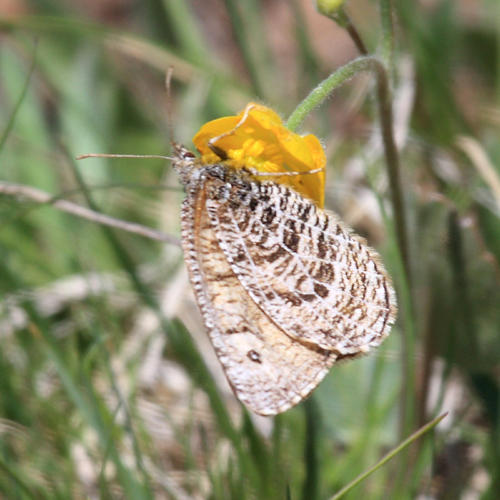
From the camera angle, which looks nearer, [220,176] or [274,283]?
[274,283]

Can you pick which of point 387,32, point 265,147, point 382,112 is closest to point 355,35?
point 387,32

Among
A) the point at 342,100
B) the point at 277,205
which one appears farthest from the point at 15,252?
the point at 342,100

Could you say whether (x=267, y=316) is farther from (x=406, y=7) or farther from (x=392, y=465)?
(x=406, y=7)

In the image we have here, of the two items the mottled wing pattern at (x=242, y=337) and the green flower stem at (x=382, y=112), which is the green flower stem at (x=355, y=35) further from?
the mottled wing pattern at (x=242, y=337)

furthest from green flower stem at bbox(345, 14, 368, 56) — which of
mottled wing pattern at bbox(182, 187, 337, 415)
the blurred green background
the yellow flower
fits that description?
mottled wing pattern at bbox(182, 187, 337, 415)

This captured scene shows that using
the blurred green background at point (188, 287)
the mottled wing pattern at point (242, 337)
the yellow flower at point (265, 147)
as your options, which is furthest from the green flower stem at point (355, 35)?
the mottled wing pattern at point (242, 337)

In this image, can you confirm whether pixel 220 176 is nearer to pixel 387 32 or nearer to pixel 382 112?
pixel 382 112
